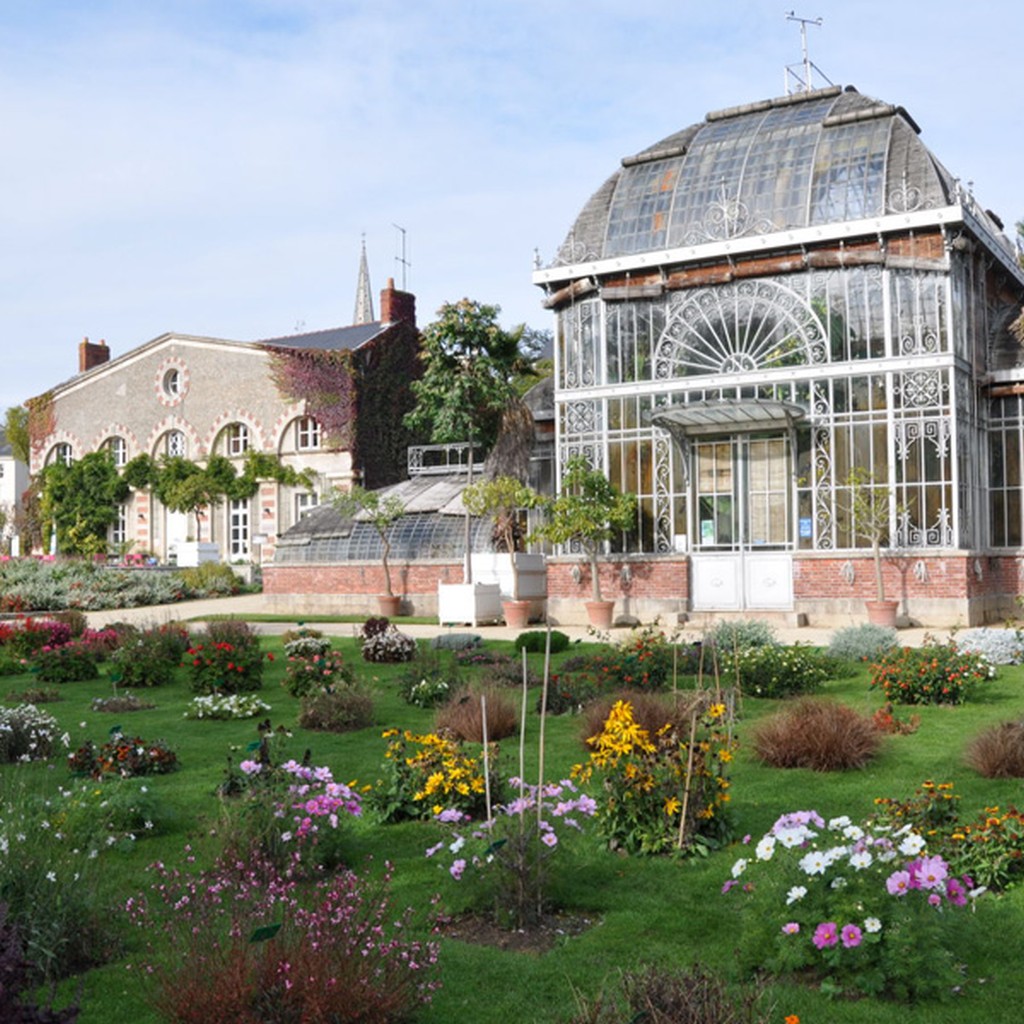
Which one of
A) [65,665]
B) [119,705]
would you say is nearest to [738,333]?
[65,665]

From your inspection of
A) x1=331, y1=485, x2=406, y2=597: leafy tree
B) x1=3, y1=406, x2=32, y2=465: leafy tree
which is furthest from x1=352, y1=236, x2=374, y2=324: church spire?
x1=331, y1=485, x2=406, y2=597: leafy tree

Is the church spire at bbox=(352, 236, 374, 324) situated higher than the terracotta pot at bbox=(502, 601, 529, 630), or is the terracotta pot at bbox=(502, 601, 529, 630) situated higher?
the church spire at bbox=(352, 236, 374, 324)

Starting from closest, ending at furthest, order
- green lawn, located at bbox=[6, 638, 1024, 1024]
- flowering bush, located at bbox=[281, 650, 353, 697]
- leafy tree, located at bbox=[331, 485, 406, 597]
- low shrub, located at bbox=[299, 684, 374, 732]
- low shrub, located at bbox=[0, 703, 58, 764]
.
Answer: green lawn, located at bbox=[6, 638, 1024, 1024] → low shrub, located at bbox=[0, 703, 58, 764] → low shrub, located at bbox=[299, 684, 374, 732] → flowering bush, located at bbox=[281, 650, 353, 697] → leafy tree, located at bbox=[331, 485, 406, 597]

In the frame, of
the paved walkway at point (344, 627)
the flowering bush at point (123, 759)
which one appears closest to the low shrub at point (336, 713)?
the flowering bush at point (123, 759)

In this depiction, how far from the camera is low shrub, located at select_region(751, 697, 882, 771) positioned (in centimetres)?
812

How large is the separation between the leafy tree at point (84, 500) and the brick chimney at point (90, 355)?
202 inches

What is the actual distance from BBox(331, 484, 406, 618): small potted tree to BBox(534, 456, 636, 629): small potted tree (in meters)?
4.84

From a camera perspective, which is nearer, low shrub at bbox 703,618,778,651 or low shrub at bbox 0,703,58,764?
low shrub at bbox 0,703,58,764

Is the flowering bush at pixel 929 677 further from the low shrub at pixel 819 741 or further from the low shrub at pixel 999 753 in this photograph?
the low shrub at pixel 999 753

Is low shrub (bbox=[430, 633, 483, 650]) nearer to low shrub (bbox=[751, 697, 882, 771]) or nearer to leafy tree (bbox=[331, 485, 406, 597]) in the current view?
low shrub (bbox=[751, 697, 882, 771])

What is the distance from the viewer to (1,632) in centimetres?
1705

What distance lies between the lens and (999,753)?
300 inches

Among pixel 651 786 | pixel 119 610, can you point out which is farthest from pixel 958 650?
pixel 119 610

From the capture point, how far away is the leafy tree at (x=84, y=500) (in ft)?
135
